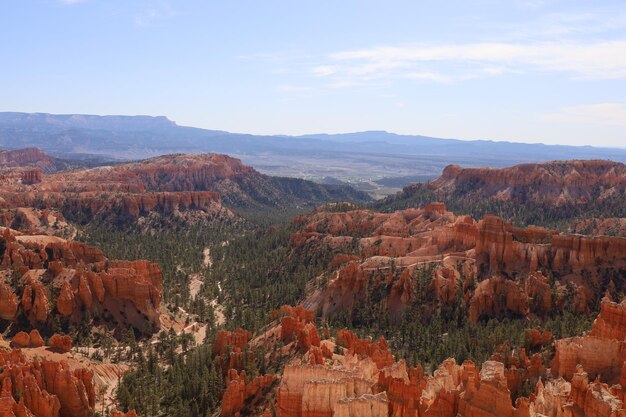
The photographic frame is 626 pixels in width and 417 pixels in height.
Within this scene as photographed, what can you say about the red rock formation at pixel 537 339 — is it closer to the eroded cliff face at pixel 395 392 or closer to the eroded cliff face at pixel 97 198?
the eroded cliff face at pixel 395 392

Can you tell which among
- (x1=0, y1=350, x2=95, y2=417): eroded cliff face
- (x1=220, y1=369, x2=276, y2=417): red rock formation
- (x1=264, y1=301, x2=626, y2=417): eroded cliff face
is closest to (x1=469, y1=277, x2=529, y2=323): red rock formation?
(x1=264, y1=301, x2=626, y2=417): eroded cliff face

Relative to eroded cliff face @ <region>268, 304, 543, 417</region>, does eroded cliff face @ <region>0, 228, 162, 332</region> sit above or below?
below

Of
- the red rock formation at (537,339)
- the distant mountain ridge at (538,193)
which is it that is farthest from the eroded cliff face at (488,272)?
the distant mountain ridge at (538,193)

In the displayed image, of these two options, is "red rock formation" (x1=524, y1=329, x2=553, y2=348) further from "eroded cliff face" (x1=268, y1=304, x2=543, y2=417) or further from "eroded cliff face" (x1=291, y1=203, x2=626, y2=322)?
"eroded cliff face" (x1=291, y1=203, x2=626, y2=322)

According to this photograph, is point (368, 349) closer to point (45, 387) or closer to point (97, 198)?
point (45, 387)

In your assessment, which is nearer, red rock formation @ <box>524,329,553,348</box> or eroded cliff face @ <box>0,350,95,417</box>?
eroded cliff face @ <box>0,350,95,417</box>

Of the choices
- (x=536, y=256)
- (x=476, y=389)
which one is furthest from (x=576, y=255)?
(x=476, y=389)
